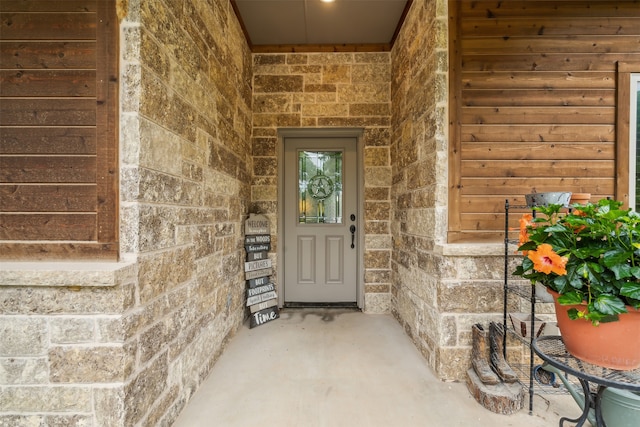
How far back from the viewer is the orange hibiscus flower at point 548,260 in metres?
1.01

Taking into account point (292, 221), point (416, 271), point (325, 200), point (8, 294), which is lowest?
point (416, 271)

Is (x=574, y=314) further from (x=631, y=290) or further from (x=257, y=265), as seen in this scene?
(x=257, y=265)

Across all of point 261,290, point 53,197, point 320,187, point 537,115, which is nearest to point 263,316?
point 261,290

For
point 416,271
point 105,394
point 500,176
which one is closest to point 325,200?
point 416,271

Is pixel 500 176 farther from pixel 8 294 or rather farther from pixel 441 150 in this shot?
pixel 8 294

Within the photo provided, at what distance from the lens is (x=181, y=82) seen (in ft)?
5.12

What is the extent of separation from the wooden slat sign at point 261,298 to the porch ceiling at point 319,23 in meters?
2.51

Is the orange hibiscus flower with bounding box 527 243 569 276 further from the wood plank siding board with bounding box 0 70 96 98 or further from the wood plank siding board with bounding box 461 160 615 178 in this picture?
the wood plank siding board with bounding box 0 70 96 98

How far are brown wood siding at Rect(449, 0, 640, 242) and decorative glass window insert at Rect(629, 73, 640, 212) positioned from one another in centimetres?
12

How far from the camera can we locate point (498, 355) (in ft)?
5.66

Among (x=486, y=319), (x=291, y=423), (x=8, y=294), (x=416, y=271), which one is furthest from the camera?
(x=416, y=271)

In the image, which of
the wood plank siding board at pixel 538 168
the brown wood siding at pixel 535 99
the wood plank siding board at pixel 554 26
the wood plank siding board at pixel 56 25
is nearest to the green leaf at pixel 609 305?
the brown wood siding at pixel 535 99

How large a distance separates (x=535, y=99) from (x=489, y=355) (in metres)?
1.73

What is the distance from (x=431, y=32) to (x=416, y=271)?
5.70ft
